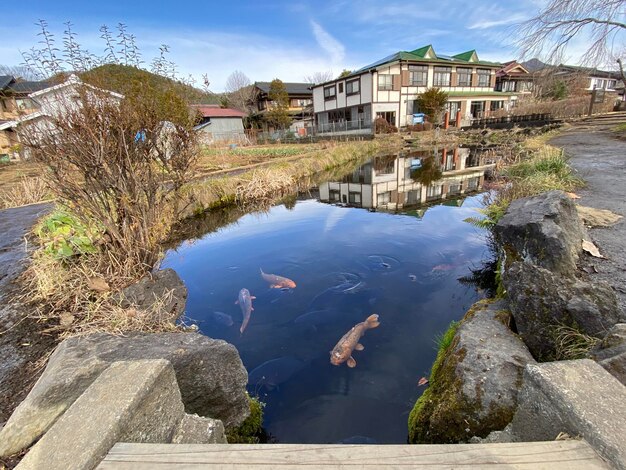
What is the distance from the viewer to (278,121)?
3853 centimetres

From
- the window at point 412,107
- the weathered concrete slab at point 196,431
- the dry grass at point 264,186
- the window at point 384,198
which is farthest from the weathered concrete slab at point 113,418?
the window at point 412,107

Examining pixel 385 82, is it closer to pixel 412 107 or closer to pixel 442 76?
pixel 412 107

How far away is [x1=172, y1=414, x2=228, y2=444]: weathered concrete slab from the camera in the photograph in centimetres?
191

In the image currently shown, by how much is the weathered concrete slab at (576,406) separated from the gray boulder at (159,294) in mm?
3719

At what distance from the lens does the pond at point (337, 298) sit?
3375 millimetres

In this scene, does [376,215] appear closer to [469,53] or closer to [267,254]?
[267,254]

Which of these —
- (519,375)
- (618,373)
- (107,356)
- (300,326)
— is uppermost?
(618,373)

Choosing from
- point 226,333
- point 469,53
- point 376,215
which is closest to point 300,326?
point 226,333

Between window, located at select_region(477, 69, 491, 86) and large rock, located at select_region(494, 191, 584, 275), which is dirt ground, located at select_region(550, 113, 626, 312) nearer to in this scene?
large rock, located at select_region(494, 191, 584, 275)

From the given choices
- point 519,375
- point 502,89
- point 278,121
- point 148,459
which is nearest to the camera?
point 148,459

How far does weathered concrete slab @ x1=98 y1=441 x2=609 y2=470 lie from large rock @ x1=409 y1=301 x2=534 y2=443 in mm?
1045

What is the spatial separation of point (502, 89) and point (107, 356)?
6096 centimetres

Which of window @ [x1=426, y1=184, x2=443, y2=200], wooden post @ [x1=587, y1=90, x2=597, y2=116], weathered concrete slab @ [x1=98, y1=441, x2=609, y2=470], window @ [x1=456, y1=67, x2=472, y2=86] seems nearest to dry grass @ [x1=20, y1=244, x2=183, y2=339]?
weathered concrete slab @ [x1=98, y1=441, x2=609, y2=470]

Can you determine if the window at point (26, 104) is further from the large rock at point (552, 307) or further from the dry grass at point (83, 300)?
the large rock at point (552, 307)
